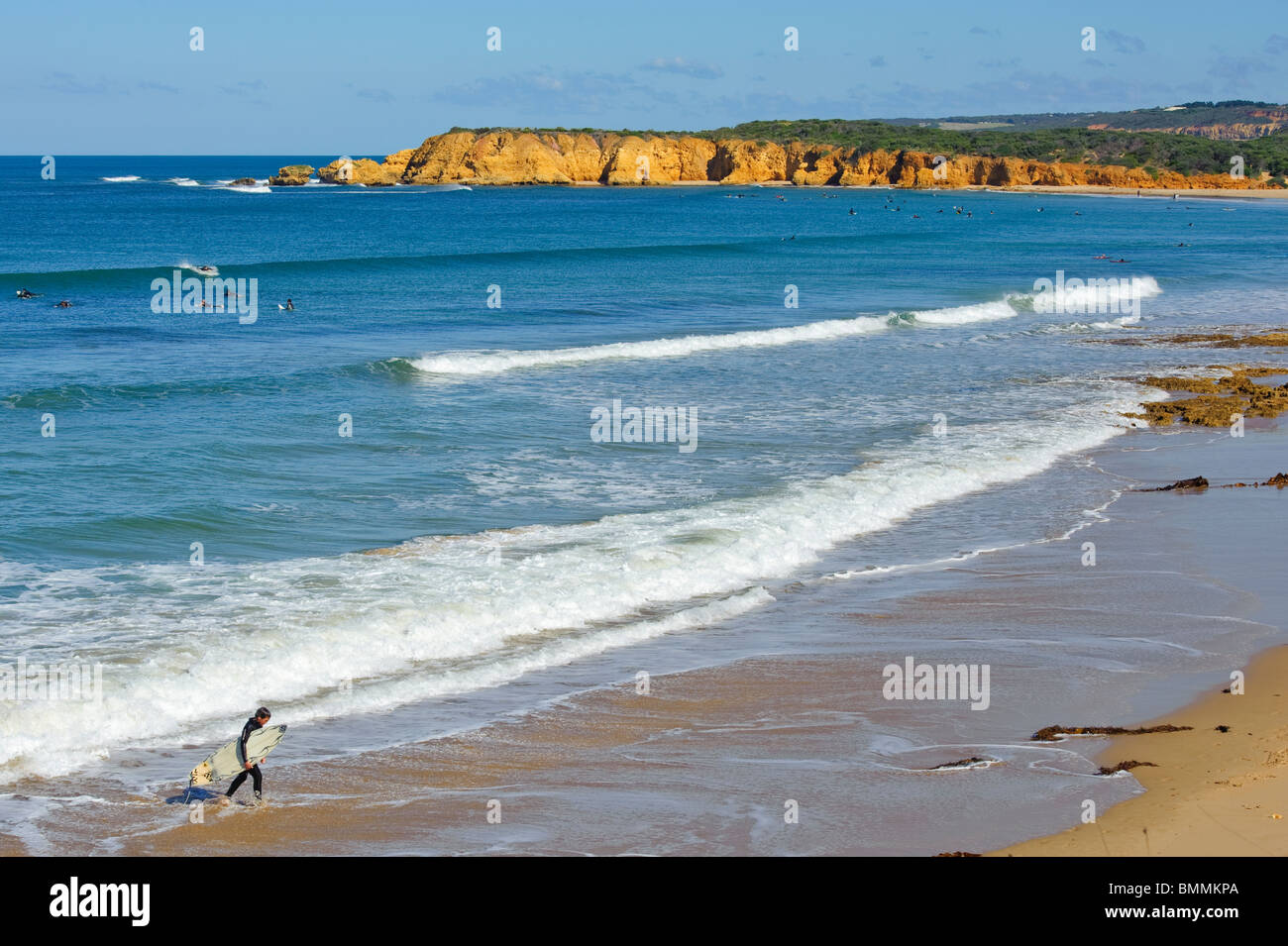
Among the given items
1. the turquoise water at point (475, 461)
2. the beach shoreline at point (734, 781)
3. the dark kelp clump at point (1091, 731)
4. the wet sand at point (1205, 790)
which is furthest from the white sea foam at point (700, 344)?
the wet sand at point (1205, 790)

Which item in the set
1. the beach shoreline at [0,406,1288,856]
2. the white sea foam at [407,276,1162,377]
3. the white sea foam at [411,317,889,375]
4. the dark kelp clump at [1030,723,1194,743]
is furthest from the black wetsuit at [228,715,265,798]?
the white sea foam at [411,317,889,375]

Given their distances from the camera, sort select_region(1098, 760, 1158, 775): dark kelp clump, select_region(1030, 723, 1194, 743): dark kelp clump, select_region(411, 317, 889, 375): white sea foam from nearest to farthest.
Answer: select_region(1098, 760, 1158, 775): dark kelp clump, select_region(1030, 723, 1194, 743): dark kelp clump, select_region(411, 317, 889, 375): white sea foam

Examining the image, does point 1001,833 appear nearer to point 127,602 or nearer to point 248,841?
point 248,841

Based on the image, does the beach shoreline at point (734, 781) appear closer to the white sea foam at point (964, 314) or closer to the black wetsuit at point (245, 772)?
the black wetsuit at point (245, 772)

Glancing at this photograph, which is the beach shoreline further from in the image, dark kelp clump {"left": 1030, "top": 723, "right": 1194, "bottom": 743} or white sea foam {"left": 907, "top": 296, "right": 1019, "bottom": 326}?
white sea foam {"left": 907, "top": 296, "right": 1019, "bottom": 326}

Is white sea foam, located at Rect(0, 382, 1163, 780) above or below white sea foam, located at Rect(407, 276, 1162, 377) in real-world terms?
below

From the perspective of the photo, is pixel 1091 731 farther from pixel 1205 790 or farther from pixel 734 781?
pixel 734 781
